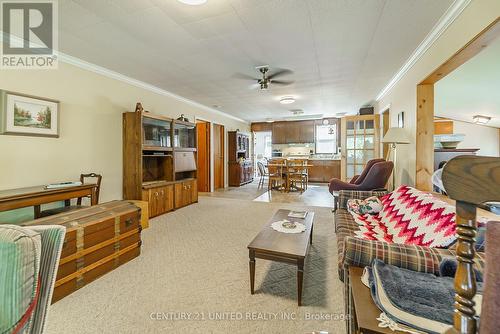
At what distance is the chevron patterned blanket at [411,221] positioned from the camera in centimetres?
142

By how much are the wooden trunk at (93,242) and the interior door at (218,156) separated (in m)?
4.55

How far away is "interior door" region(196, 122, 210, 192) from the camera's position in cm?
651

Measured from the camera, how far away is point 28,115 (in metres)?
2.65

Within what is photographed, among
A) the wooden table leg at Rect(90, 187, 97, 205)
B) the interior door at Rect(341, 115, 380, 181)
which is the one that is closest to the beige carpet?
the wooden table leg at Rect(90, 187, 97, 205)

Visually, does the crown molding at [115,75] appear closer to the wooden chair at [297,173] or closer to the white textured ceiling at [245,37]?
the white textured ceiling at [245,37]

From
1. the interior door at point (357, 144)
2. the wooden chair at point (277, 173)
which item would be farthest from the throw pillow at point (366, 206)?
the wooden chair at point (277, 173)

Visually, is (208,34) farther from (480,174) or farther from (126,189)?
A: (126,189)

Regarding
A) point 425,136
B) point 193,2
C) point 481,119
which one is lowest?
point 425,136

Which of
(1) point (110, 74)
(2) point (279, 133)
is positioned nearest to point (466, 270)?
(1) point (110, 74)

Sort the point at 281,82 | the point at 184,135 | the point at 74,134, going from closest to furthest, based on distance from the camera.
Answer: the point at 74,134 → the point at 281,82 → the point at 184,135

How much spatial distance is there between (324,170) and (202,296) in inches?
276

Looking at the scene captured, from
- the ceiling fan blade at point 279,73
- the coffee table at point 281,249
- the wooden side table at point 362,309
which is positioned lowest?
the coffee table at point 281,249

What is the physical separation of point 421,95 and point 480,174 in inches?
122

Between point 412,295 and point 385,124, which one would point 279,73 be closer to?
point 385,124
